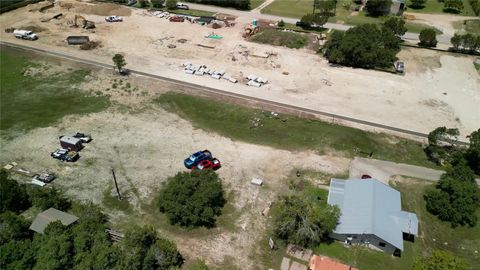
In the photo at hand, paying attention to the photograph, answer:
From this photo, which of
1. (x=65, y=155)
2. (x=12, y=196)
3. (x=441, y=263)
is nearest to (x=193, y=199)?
(x=12, y=196)

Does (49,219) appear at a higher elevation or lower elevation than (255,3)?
lower

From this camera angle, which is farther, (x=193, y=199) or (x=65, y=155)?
(x=65, y=155)

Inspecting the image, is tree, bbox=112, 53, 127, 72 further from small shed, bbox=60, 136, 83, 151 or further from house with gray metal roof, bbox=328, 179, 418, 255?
house with gray metal roof, bbox=328, 179, 418, 255

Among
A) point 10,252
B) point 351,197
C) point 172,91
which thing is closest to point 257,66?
point 172,91

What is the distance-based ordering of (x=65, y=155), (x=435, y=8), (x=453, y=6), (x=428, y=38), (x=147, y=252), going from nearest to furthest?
(x=147, y=252)
(x=65, y=155)
(x=428, y=38)
(x=453, y=6)
(x=435, y=8)

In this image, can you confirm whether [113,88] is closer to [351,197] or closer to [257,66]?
[257,66]

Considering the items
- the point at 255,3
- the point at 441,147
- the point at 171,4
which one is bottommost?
the point at 441,147

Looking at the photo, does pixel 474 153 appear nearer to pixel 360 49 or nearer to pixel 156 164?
pixel 360 49
